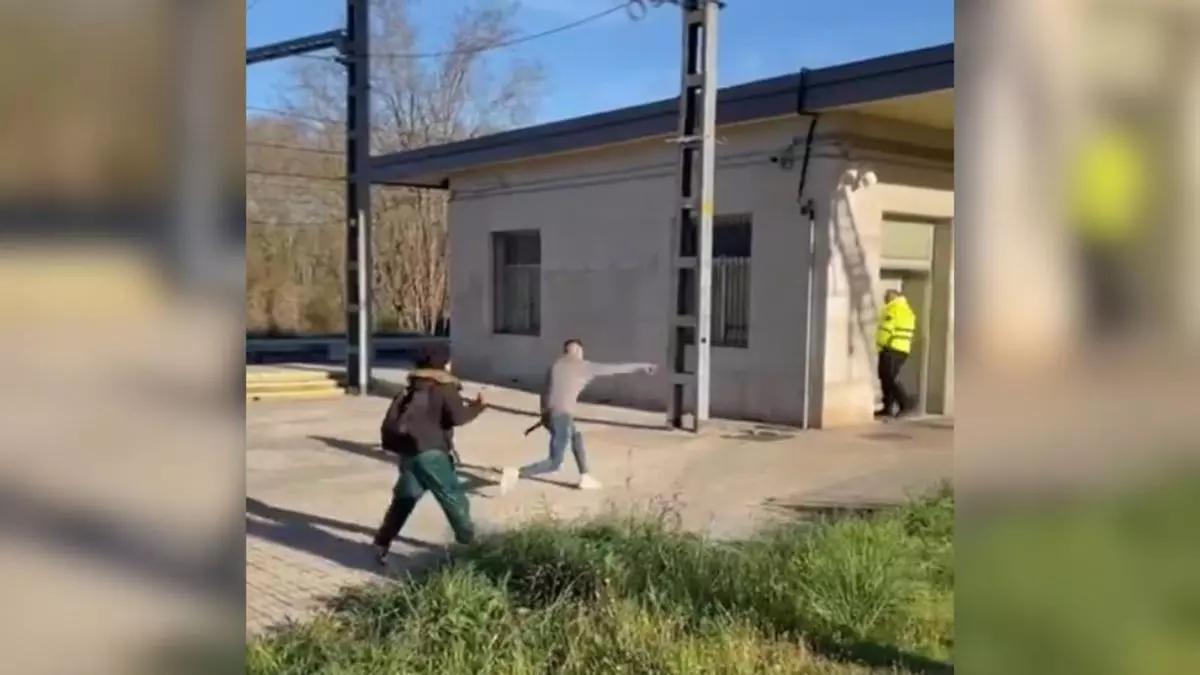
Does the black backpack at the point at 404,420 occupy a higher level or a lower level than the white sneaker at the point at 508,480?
higher

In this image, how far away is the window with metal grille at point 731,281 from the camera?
48.5 feet

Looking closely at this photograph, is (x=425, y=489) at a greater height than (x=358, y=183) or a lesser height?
lesser

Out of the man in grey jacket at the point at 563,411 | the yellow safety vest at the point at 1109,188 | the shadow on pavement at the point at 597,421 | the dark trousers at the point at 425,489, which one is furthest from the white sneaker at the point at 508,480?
the yellow safety vest at the point at 1109,188

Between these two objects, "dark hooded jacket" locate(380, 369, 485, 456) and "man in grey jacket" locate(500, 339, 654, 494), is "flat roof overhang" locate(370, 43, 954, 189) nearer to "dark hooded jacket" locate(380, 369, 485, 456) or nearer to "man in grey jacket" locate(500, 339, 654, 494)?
"man in grey jacket" locate(500, 339, 654, 494)

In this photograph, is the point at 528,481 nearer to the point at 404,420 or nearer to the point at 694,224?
the point at 404,420

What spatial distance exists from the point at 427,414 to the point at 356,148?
11.6 metres

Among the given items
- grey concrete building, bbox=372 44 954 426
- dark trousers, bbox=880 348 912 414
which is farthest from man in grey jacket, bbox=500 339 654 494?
dark trousers, bbox=880 348 912 414

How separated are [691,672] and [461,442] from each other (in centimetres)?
866

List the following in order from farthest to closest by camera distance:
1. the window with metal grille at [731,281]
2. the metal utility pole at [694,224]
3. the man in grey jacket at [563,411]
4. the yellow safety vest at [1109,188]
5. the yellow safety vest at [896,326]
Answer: the window with metal grille at [731,281], the yellow safety vest at [896,326], the metal utility pole at [694,224], the man in grey jacket at [563,411], the yellow safety vest at [1109,188]

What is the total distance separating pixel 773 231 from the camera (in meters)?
14.2

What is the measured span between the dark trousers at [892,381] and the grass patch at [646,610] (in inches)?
308

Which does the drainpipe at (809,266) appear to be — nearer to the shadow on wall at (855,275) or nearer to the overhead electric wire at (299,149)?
the shadow on wall at (855,275)

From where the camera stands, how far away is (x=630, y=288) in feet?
53.9

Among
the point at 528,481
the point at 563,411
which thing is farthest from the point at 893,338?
the point at 528,481
